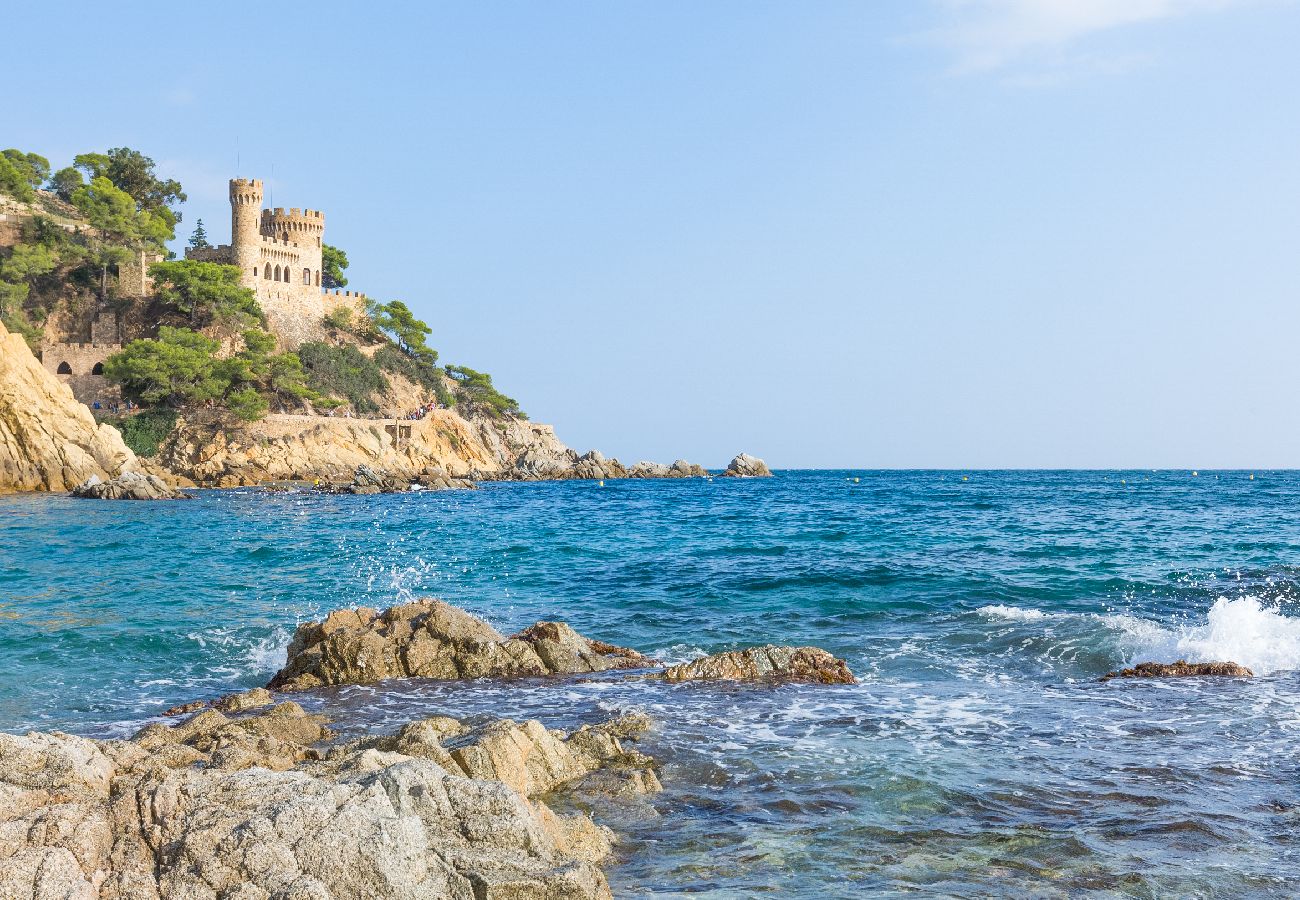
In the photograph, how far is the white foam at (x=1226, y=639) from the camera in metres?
12.0

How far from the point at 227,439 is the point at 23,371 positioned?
2099 cm

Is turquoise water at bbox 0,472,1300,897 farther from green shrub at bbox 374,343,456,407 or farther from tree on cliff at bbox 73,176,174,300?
green shrub at bbox 374,343,456,407

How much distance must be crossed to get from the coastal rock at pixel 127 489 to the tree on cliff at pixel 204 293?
98.2ft

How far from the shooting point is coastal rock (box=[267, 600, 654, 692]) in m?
10.9

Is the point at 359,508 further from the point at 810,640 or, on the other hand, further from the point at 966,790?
the point at 966,790

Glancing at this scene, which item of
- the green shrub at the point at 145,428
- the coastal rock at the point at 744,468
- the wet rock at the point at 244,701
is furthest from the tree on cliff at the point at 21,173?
the wet rock at the point at 244,701

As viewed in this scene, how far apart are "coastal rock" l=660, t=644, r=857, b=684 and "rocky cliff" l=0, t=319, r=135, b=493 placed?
4396cm

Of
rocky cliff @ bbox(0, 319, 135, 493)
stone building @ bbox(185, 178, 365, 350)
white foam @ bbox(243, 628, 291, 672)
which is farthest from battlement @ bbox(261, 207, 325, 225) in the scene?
white foam @ bbox(243, 628, 291, 672)

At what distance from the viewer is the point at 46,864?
3.58 metres

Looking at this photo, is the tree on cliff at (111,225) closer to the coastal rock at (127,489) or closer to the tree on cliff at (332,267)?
the tree on cliff at (332,267)

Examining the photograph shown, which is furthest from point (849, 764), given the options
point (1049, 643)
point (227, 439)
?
point (227, 439)

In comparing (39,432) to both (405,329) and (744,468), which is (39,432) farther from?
(744,468)

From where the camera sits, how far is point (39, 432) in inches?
1805

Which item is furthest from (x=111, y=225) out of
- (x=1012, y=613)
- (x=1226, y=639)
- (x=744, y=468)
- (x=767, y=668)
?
(x=1226, y=639)
